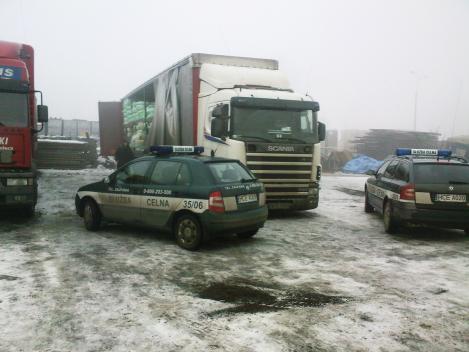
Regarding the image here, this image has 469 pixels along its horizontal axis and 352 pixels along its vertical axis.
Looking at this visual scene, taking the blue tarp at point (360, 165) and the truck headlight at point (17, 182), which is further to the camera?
the blue tarp at point (360, 165)

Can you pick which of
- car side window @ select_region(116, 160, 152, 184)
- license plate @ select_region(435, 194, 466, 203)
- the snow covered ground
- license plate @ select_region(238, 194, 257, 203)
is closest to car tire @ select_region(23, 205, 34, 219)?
the snow covered ground

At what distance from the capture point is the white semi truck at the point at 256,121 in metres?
9.80

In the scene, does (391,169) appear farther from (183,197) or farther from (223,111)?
(183,197)

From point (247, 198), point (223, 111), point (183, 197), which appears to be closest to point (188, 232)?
point (183, 197)

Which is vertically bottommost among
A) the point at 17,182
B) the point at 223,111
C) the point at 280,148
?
the point at 17,182

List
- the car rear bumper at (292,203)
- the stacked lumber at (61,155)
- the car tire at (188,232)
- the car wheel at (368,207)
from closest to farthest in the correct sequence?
the car tire at (188,232), the car rear bumper at (292,203), the car wheel at (368,207), the stacked lumber at (61,155)

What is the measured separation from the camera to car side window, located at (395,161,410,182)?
854 centimetres

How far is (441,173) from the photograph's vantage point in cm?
835

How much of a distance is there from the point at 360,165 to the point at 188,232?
21.2 meters

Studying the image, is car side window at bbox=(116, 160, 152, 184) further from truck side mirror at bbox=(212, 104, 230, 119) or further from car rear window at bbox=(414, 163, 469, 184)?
car rear window at bbox=(414, 163, 469, 184)

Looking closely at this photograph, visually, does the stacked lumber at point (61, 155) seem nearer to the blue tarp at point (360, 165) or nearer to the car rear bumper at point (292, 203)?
the blue tarp at point (360, 165)

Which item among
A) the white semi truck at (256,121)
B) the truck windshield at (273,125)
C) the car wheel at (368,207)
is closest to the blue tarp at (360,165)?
the car wheel at (368,207)

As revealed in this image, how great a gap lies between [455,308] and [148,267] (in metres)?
3.83

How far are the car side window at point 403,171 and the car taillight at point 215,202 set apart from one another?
380cm
